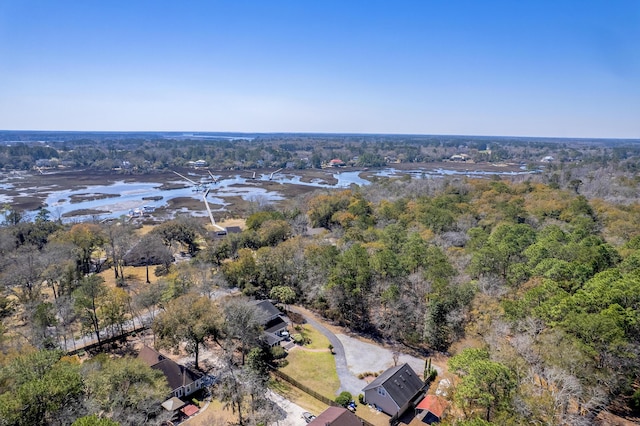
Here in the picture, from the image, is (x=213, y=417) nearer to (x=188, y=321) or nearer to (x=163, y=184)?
(x=188, y=321)

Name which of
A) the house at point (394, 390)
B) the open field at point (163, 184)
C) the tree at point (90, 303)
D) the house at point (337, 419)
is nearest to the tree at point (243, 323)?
the house at point (337, 419)

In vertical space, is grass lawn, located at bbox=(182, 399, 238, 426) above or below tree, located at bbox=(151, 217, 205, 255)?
below

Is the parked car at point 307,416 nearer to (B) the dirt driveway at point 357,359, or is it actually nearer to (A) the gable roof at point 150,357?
(B) the dirt driveway at point 357,359

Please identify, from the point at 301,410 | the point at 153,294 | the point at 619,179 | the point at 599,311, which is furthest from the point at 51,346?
the point at 619,179

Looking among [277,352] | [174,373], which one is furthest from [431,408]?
[174,373]

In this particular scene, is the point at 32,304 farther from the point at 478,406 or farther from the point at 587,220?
the point at 587,220

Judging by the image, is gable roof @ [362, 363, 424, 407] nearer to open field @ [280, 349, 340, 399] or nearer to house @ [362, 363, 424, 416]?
house @ [362, 363, 424, 416]

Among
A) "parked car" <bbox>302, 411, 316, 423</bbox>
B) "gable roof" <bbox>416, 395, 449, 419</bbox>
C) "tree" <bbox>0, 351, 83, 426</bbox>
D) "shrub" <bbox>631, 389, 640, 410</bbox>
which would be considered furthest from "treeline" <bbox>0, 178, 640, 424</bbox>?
"parked car" <bbox>302, 411, 316, 423</bbox>
